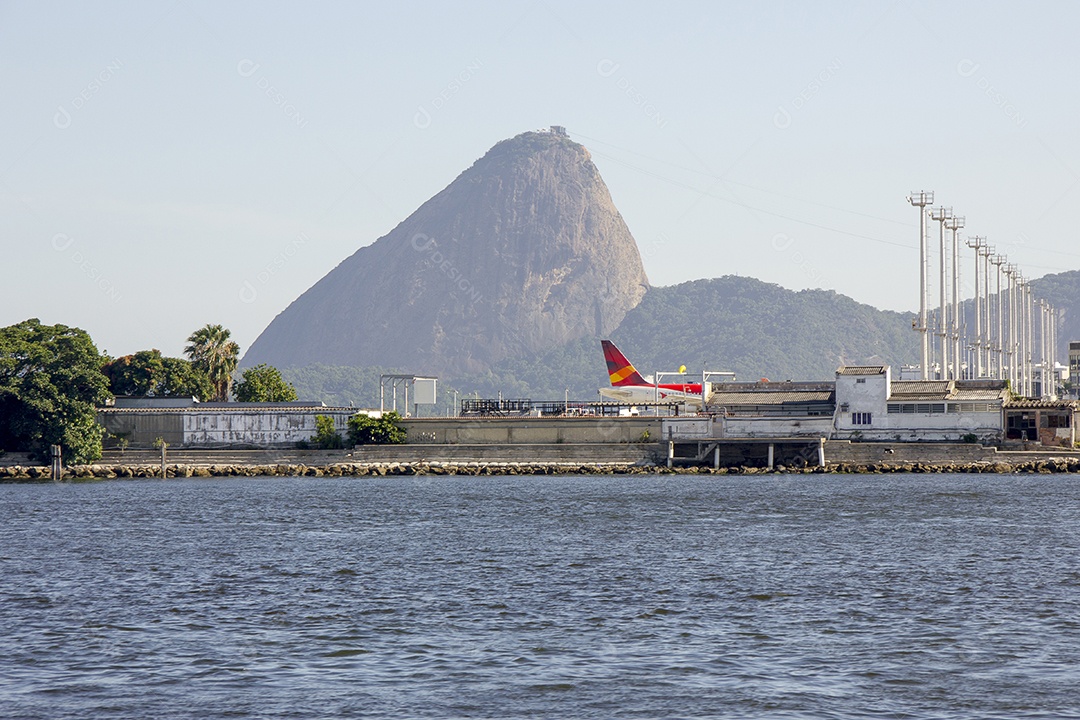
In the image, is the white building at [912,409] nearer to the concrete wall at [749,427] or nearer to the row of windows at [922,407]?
the row of windows at [922,407]

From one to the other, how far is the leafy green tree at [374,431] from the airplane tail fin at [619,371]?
4058 cm

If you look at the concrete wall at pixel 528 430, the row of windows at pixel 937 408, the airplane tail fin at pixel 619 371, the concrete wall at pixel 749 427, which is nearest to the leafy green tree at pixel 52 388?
the concrete wall at pixel 528 430

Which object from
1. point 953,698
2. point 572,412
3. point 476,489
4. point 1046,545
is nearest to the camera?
point 953,698

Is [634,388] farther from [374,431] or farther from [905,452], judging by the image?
[905,452]

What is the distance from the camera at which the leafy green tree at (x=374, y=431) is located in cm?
11688

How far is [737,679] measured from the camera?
27969 millimetres

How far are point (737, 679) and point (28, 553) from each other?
36039mm

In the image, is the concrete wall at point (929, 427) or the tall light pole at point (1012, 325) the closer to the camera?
the concrete wall at point (929, 427)

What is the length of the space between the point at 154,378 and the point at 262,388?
35.2ft

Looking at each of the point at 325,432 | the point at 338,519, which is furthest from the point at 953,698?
the point at 325,432

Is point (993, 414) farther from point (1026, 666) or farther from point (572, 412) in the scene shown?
point (1026, 666)

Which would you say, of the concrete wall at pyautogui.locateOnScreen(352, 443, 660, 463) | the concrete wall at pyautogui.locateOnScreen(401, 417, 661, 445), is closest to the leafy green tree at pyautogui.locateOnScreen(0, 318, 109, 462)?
the concrete wall at pyautogui.locateOnScreen(352, 443, 660, 463)

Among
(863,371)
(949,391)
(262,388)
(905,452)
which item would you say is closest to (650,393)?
(863,371)

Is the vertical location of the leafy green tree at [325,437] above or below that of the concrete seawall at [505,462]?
above
